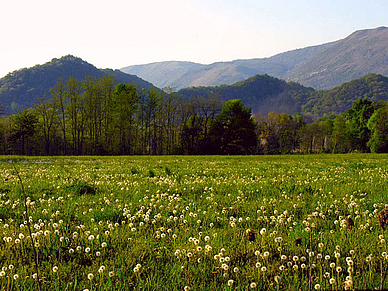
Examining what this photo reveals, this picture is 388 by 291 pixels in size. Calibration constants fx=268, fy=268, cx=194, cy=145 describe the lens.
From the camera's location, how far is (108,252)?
379cm

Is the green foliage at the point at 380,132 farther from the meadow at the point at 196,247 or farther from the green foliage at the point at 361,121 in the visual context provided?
the meadow at the point at 196,247

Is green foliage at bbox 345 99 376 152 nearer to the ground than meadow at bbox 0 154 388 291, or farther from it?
farther from it

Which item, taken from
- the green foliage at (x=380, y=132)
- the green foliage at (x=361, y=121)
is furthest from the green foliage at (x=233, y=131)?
the green foliage at (x=361, y=121)

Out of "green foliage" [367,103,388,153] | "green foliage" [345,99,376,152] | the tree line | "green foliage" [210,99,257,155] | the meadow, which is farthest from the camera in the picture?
"green foliage" [345,99,376,152]

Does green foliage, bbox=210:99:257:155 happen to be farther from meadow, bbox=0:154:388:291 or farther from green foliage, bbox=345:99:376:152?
meadow, bbox=0:154:388:291

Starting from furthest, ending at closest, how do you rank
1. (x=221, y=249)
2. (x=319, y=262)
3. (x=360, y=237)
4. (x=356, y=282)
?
1. (x=360, y=237)
2. (x=221, y=249)
3. (x=319, y=262)
4. (x=356, y=282)

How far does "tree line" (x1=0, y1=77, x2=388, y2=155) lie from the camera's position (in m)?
71.7

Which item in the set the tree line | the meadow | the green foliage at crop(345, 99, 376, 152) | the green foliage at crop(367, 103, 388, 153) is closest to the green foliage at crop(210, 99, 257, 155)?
the tree line

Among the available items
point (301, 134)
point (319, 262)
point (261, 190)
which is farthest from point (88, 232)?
point (301, 134)

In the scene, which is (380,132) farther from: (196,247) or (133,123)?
(196,247)

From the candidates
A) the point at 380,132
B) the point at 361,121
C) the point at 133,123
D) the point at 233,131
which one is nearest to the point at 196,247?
the point at 233,131

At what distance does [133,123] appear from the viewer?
250 feet

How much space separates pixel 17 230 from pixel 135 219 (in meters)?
2.00

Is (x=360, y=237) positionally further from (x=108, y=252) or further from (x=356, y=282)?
(x=108, y=252)
